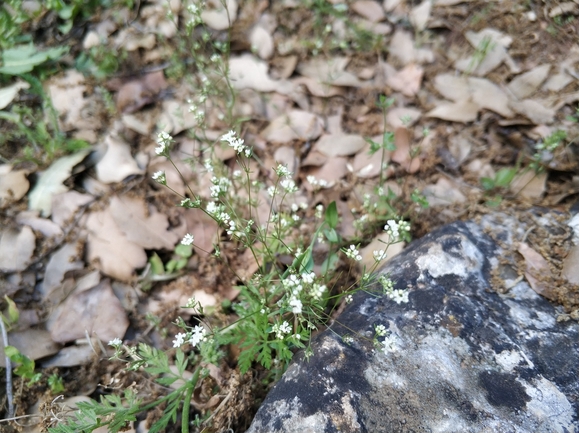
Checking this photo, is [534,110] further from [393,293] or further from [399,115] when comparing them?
[393,293]

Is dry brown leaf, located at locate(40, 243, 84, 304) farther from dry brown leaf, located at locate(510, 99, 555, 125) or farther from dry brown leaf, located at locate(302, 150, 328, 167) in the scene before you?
dry brown leaf, located at locate(510, 99, 555, 125)

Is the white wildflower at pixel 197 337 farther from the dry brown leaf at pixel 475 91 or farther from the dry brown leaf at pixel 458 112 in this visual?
the dry brown leaf at pixel 475 91

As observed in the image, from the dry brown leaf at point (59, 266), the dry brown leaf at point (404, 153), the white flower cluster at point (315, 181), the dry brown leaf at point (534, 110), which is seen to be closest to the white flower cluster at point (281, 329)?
the white flower cluster at point (315, 181)

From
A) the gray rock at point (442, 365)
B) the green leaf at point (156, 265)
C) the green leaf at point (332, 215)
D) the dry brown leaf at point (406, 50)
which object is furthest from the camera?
the dry brown leaf at point (406, 50)

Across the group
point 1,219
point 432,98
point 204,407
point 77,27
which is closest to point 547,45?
point 432,98

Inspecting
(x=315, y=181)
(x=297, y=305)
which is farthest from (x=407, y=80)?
(x=297, y=305)

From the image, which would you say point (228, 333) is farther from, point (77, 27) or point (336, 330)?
point (77, 27)

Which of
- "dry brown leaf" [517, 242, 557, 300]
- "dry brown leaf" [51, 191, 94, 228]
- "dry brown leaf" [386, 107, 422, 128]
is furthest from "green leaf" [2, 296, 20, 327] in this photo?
"dry brown leaf" [517, 242, 557, 300]
